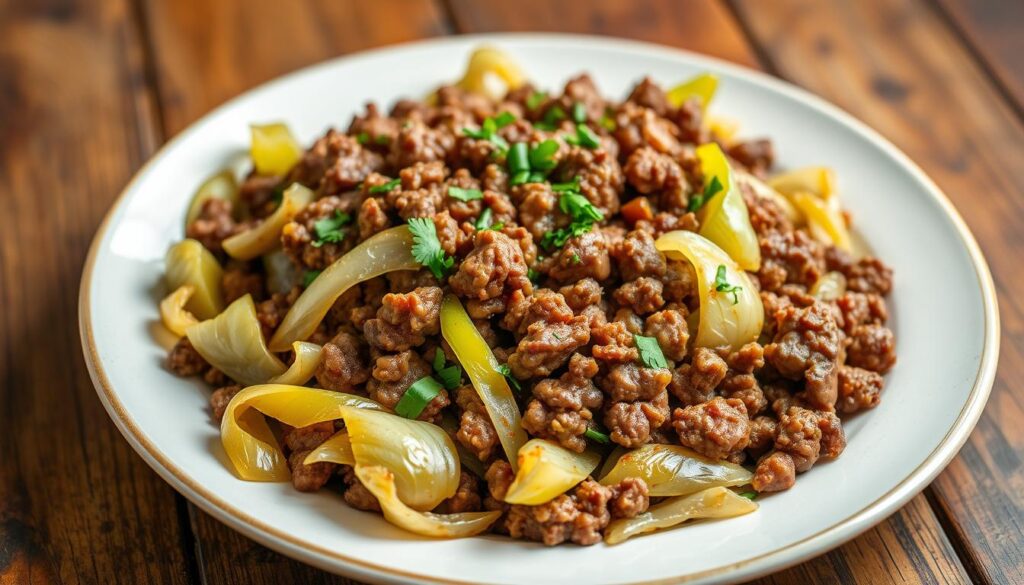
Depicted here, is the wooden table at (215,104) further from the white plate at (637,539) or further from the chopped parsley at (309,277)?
the chopped parsley at (309,277)

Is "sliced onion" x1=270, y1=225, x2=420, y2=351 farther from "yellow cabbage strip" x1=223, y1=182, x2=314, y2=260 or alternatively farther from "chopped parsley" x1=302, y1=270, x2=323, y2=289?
"yellow cabbage strip" x1=223, y1=182, x2=314, y2=260

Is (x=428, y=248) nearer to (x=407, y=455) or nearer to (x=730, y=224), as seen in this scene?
(x=407, y=455)

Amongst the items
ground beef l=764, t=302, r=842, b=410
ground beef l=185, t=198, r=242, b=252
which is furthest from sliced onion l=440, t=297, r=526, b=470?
ground beef l=185, t=198, r=242, b=252

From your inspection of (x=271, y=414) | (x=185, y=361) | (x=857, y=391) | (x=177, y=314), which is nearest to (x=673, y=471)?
(x=857, y=391)

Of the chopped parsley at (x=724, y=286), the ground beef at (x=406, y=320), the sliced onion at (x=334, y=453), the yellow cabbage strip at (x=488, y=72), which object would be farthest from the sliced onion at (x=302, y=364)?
the yellow cabbage strip at (x=488, y=72)

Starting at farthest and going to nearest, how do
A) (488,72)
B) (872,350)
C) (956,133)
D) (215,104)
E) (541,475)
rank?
(215,104)
(956,133)
(488,72)
(872,350)
(541,475)
